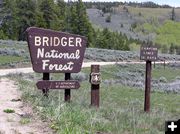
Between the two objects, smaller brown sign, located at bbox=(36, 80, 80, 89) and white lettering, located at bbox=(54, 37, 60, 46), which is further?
white lettering, located at bbox=(54, 37, 60, 46)

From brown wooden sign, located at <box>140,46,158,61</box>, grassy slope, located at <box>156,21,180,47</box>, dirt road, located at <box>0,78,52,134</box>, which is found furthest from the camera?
grassy slope, located at <box>156,21,180,47</box>

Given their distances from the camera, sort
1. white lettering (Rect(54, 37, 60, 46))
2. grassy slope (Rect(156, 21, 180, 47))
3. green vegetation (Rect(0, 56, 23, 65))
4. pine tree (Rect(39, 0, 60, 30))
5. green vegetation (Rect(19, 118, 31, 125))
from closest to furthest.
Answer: green vegetation (Rect(19, 118, 31, 125)) → white lettering (Rect(54, 37, 60, 46)) → green vegetation (Rect(0, 56, 23, 65)) → pine tree (Rect(39, 0, 60, 30)) → grassy slope (Rect(156, 21, 180, 47))

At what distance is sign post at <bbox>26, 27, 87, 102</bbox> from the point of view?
38.4 ft

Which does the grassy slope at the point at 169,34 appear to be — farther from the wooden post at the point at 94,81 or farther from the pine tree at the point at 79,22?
the wooden post at the point at 94,81

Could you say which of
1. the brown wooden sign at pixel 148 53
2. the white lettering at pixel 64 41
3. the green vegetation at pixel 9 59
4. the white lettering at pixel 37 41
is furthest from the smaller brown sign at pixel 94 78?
the green vegetation at pixel 9 59

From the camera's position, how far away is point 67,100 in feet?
40.1

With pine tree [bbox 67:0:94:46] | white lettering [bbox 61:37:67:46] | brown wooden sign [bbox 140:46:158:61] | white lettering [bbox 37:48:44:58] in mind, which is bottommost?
pine tree [bbox 67:0:94:46]

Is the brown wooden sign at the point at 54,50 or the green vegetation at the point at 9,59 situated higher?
the brown wooden sign at the point at 54,50

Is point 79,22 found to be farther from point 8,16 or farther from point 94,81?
point 94,81

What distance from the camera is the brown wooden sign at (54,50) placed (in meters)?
11.7

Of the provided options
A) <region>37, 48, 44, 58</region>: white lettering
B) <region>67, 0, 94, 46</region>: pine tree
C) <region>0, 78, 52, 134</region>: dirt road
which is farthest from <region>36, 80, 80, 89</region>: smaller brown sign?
<region>67, 0, 94, 46</region>: pine tree

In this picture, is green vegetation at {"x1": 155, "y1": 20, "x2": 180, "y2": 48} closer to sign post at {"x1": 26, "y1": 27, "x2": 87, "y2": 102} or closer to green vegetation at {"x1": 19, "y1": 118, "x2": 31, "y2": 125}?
sign post at {"x1": 26, "y1": 27, "x2": 87, "y2": 102}

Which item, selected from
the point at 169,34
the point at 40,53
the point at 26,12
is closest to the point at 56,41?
the point at 40,53

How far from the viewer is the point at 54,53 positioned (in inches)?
474
